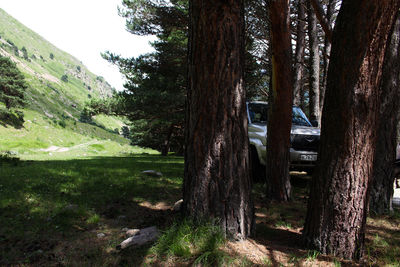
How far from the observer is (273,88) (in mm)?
5074

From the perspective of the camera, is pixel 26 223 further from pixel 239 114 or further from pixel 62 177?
pixel 239 114

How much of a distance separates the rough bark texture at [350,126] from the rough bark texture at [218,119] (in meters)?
0.91

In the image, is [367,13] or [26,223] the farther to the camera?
[26,223]

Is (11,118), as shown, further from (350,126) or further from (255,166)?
(350,126)

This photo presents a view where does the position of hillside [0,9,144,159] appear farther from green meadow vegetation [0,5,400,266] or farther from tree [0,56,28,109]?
green meadow vegetation [0,5,400,266]

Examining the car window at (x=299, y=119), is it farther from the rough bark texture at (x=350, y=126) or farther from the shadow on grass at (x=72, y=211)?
the rough bark texture at (x=350, y=126)

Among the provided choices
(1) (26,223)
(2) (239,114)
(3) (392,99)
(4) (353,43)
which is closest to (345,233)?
(2) (239,114)

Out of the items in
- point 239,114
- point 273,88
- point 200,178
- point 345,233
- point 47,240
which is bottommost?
point 47,240

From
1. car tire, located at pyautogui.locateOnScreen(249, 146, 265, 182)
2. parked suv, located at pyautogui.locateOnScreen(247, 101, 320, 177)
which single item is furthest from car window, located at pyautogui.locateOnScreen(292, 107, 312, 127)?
car tire, located at pyautogui.locateOnScreen(249, 146, 265, 182)

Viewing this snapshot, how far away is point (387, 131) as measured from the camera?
433 cm

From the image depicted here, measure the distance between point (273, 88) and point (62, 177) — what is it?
545 cm

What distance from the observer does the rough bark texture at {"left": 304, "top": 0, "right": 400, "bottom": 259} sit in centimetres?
252

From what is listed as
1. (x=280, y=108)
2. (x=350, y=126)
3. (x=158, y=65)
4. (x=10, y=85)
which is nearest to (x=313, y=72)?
(x=280, y=108)

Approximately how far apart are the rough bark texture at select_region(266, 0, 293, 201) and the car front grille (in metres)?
1.77
